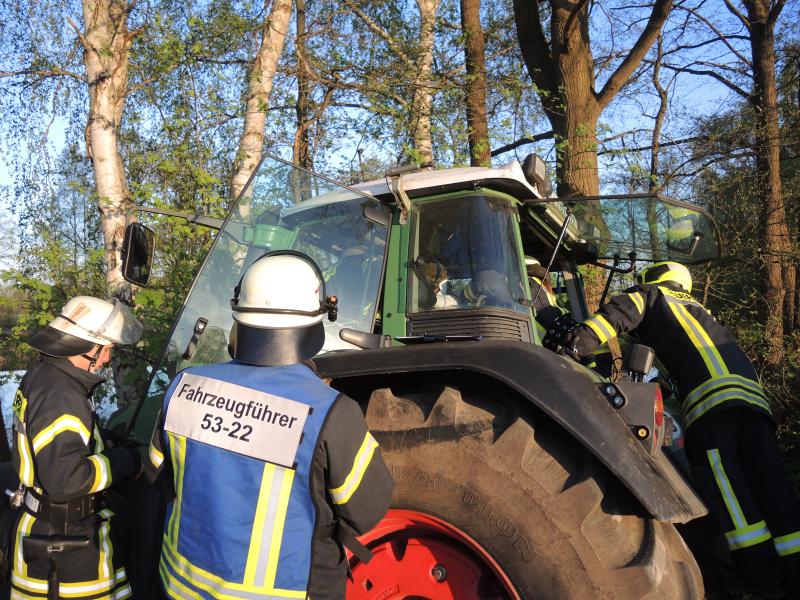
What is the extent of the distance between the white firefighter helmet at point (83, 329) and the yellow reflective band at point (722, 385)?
2829 millimetres

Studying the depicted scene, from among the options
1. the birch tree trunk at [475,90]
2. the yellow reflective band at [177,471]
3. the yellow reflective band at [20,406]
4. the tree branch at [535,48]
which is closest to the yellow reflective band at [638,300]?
the yellow reflective band at [177,471]

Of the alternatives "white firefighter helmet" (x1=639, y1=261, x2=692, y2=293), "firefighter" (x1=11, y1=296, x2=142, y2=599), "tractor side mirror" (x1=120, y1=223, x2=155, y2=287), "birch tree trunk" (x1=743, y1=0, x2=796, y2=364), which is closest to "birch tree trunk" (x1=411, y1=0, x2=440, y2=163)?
"white firefighter helmet" (x1=639, y1=261, x2=692, y2=293)

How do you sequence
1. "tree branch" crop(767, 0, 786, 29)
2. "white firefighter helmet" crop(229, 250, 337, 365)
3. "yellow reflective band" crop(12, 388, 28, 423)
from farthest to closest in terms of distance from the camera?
"tree branch" crop(767, 0, 786, 29) < "yellow reflective band" crop(12, 388, 28, 423) < "white firefighter helmet" crop(229, 250, 337, 365)

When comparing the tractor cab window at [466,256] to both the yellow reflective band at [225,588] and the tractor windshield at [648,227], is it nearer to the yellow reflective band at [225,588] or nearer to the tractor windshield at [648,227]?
the tractor windshield at [648,227]

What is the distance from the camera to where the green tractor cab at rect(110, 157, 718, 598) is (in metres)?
2.20

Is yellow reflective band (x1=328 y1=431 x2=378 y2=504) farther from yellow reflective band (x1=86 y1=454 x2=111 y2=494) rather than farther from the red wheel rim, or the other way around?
yellow reflective band (x1=86 y1=454 x2=111 y2=494)

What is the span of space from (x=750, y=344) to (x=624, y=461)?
8.19 m

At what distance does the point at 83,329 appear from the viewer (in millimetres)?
3025

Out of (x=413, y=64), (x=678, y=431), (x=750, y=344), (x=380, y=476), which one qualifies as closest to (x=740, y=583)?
(x=678, y=431)

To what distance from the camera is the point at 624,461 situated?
2197mm

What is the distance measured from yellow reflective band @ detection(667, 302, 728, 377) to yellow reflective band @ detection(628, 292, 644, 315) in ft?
0.52

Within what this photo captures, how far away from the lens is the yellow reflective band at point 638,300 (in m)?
3.58

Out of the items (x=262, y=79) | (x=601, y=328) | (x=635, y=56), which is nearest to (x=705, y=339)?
(x=601, y=328)

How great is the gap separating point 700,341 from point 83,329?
3062 millimetres
